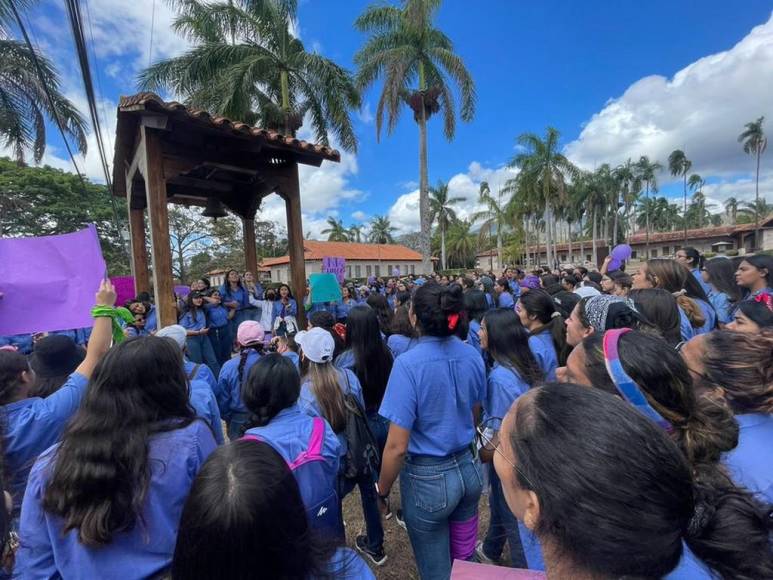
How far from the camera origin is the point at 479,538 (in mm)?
3045

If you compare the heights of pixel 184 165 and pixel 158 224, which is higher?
pixel 184 165

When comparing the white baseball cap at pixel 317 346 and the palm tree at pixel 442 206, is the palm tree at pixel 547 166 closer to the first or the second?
the palm tree at pixel 442 206

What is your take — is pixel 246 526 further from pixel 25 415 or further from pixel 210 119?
pixel 210 119

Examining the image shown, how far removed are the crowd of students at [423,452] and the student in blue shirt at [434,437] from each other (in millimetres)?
10

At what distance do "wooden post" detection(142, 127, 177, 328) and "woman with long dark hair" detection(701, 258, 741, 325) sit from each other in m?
6.07

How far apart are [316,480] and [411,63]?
19534 mm

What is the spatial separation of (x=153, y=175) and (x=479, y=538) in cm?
503

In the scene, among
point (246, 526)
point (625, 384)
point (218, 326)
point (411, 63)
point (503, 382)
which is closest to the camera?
point (246, 526)

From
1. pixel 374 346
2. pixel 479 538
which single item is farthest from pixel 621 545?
pixel 479 538

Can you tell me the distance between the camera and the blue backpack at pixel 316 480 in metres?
1.69

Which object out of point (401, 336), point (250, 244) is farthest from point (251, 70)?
point (401, 336)

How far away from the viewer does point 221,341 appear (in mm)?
6812

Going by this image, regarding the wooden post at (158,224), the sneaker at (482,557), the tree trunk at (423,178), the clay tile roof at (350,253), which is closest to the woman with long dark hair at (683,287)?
the sneaker at (482,557)

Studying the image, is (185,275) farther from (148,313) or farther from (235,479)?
(235,479)
